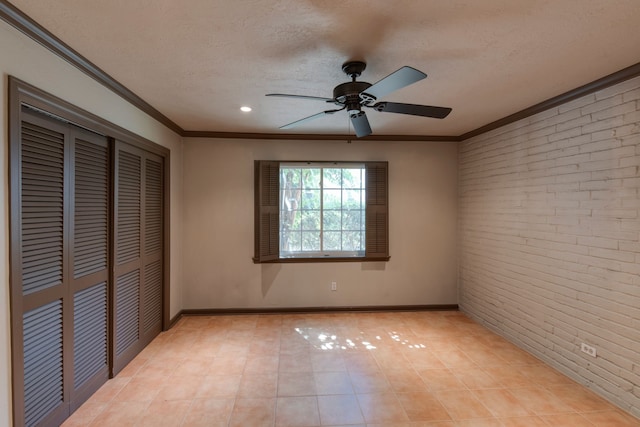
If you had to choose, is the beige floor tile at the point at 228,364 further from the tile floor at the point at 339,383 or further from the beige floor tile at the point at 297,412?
the beige floor tile at the point at 297,412

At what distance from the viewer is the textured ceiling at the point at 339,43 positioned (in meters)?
1.58

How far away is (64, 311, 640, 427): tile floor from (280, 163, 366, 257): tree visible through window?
113 cm

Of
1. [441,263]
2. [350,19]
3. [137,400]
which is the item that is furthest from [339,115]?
[137,400]

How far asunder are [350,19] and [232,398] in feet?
8.81

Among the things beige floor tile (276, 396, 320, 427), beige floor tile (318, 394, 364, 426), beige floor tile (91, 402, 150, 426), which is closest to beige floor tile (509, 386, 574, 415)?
beige floor tile (318, 394, 364, 426)

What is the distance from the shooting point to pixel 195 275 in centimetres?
425

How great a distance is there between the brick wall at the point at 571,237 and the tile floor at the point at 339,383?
0.26 meters

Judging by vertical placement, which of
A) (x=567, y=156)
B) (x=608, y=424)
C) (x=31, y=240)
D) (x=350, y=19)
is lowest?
(x=608, y=424)

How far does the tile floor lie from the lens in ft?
7.20

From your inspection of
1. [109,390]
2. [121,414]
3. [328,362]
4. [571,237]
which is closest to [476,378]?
[328,362]

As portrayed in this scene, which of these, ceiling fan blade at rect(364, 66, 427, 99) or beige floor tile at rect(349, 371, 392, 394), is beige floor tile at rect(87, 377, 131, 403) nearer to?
beige floor tile at rect(349, 371, 392, 394)

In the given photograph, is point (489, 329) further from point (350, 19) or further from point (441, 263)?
point (350, 19)

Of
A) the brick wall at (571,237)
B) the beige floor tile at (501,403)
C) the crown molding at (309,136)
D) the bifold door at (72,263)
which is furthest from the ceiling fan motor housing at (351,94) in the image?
the beige floor tile at (501,403)

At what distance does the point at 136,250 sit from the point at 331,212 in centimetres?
240
